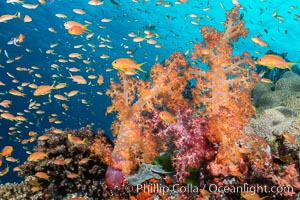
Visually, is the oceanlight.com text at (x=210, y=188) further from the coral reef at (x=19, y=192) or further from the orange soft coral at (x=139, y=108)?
the coral reef at (x=19, y=192)

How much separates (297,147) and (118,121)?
3463 millimetres

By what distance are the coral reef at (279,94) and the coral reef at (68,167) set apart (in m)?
6.10

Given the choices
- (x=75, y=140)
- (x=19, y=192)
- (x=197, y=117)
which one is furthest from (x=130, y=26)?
(x=197, y=117)

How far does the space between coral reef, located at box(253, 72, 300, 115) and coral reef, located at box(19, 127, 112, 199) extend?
20.0ft

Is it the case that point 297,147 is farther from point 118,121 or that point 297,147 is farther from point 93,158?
point 93,158

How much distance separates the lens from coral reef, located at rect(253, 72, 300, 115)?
8589mm

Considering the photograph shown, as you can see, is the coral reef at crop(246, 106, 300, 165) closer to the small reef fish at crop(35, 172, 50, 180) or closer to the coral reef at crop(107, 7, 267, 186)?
the coral reef at crop(107, 7, 267, 186)

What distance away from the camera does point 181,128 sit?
502 cm

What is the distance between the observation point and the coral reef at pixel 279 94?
8589 millimetres

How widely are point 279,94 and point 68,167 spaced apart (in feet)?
25.6

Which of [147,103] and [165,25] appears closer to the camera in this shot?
[147,103]

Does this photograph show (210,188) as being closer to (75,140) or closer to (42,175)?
(75,140)

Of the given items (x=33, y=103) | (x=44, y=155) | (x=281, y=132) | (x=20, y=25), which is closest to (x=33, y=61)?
(x=20, y=25)

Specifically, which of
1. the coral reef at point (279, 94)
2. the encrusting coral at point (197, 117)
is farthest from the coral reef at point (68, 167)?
the coral reef at point (279, 94)
